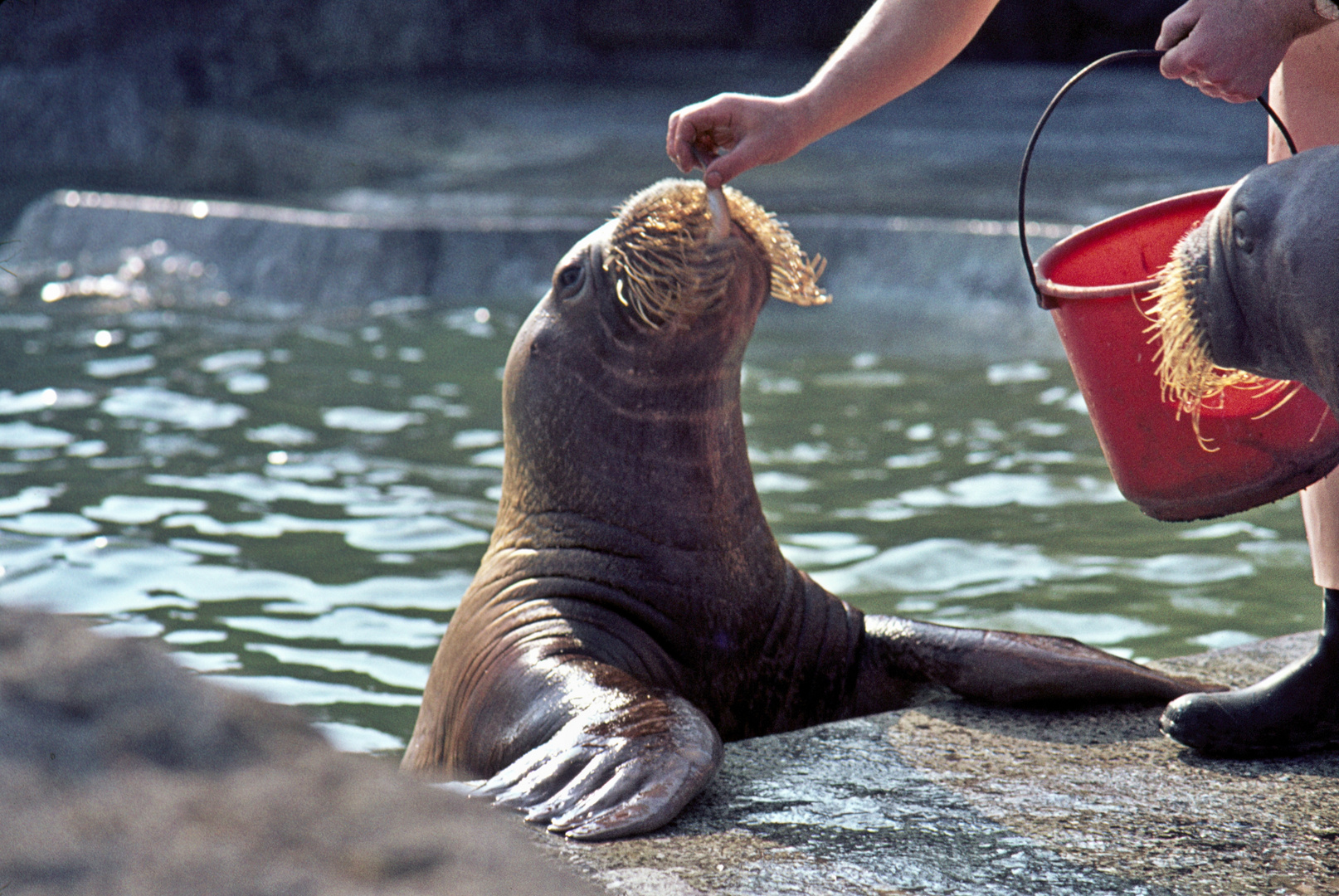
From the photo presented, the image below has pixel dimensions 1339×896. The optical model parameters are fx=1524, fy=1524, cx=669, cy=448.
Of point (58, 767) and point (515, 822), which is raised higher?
point (58, 767)

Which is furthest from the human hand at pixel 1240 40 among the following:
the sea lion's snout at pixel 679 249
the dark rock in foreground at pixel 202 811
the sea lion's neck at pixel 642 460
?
the dark rock in foreground at pixel 202 811

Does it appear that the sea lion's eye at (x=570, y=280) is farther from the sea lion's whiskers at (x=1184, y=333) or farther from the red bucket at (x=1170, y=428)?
the sea lion's whiskers at (x=1184, y=333)

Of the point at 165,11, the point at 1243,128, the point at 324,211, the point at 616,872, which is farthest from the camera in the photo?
the point at 165,11

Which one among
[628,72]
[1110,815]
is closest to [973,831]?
[1110,815]

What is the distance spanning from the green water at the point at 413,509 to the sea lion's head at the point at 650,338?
1.07 meters

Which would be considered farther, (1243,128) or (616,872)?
(1243,128)

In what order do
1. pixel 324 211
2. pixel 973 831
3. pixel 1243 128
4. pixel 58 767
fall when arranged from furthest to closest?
pixel 1243 128, pixel 324 211, pixel 973 831, pixel 58 767

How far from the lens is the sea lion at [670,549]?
324 centimetres

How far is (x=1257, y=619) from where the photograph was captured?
4664mm

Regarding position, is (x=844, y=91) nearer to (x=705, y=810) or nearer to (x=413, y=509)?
(x=705, y=810)

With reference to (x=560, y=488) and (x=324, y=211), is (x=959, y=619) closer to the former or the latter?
(x=560, y=488)

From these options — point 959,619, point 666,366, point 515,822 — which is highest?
point 666,366

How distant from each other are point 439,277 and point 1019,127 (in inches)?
287

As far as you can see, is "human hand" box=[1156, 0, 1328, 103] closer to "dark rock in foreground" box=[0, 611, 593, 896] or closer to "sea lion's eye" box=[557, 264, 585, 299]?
"sea lion's eye" box=[557, 264, 585, 299]
